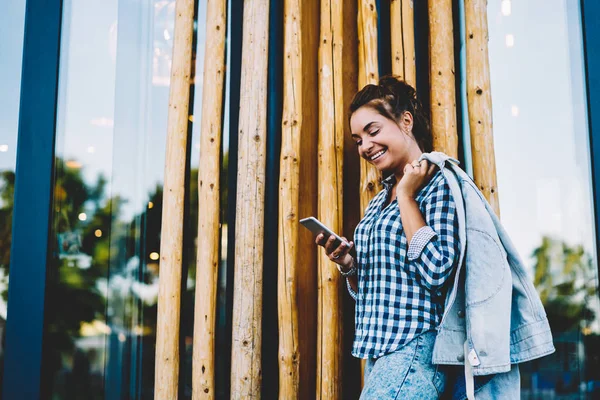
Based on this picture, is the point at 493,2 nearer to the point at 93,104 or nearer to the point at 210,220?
the point at 210,220

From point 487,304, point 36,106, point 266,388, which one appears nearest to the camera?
point 487,304

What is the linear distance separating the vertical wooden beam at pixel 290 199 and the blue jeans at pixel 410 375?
97 cm

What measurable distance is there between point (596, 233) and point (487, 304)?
1659mm

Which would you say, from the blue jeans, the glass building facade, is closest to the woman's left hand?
the blue jeans

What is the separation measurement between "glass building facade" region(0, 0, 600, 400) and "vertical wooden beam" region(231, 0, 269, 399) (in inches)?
5.7

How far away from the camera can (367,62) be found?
10.5 feet

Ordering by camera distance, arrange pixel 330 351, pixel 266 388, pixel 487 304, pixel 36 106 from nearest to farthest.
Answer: pixel 487 304, pixel 330 351, pixel 266 388, pixel 36 106

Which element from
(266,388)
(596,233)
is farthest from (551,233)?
(266,388)

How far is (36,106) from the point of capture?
11.2 ft

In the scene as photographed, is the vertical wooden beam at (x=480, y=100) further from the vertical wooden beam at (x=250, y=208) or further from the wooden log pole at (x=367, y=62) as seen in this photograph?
the vertical wooden beam at (x=250, y=208)

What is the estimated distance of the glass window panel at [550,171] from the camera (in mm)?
3109

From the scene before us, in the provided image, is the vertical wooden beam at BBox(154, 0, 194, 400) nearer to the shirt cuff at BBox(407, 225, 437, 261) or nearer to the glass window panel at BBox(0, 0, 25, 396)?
the glass window panel at BBox(0, 0, 25, 396)

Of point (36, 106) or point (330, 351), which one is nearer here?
point (330, 351)

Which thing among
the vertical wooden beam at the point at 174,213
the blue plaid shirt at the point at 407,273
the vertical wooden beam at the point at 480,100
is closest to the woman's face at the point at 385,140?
the blue plaid shirt at the point at 407,273
